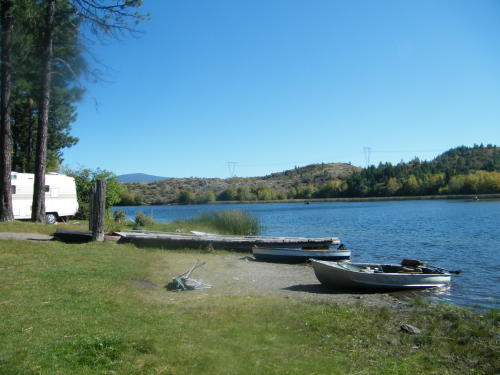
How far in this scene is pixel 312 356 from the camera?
6168 mm

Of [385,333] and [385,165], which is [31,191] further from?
[385,165]

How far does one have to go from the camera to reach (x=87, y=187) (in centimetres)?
3186

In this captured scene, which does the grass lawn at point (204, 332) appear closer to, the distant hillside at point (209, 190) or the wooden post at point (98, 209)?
the wooden post at point (98, 209)

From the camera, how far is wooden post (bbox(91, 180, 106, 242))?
15.8 metres

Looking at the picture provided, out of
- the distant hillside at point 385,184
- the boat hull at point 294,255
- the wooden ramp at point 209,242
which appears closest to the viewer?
the wooden ramp at point 209,242

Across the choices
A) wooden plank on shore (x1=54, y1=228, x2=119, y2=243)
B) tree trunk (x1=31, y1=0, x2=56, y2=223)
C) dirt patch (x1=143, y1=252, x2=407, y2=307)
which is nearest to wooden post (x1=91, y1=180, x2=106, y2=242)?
wooden plank on shore (x1=54, y1=228, x2=119, y2=243)

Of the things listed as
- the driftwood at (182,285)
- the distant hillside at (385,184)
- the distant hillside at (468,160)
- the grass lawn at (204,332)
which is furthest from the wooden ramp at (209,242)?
the distant hillside at (468,160)

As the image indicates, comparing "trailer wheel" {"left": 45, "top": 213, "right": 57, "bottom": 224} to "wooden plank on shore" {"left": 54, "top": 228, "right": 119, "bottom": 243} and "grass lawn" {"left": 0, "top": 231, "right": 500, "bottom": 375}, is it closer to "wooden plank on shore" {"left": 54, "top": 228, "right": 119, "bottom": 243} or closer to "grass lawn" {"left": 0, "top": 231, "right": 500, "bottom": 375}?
"wooden plank on shore" {"left": 54, "top": 228, "right": 119, "bottom": 243}

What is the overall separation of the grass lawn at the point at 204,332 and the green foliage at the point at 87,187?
20136mm

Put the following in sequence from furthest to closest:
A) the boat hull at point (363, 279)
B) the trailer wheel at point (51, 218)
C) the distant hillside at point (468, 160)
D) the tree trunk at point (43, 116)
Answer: the distant hillside at point (468, 160) < the trailer wheel at point (51, 218) < the tree trunk at point (43, 116) < the boat hull at point (363, 279)

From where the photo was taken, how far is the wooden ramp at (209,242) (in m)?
18.2

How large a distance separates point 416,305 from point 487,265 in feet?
32.3

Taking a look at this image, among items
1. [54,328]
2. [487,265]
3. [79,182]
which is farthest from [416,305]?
[79,182]

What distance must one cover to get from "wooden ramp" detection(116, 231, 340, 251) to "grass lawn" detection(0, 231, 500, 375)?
277 inches
